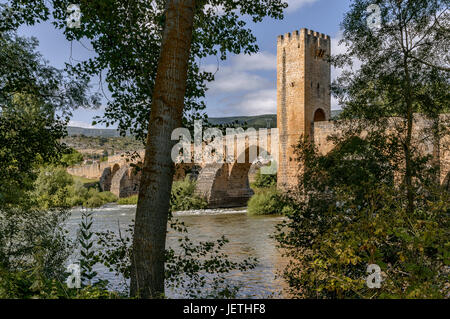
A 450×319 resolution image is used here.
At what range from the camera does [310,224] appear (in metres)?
5.16

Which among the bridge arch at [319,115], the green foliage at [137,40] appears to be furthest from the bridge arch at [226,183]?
the green foliage at [137,40]

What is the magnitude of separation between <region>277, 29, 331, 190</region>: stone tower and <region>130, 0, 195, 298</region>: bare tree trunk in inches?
739

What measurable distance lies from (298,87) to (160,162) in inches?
796

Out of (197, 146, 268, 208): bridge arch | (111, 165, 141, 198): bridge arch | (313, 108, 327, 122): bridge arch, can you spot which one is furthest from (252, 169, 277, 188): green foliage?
(313, 108, 327, 122): bridge arch

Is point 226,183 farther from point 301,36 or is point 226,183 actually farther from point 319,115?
point 301,36

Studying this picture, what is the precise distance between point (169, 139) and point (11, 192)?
12.2 ft

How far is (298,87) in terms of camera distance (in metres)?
22.4

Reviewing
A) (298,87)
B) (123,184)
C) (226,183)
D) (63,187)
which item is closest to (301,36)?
(298,87)

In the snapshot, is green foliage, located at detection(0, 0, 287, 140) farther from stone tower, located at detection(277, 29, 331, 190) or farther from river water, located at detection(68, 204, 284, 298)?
stone tower, located at detection(277, 29, 331, 190)

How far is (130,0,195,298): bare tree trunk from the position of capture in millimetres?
3139

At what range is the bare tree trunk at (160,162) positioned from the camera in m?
3.14

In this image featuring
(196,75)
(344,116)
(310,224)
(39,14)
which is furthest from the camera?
(344,116)
